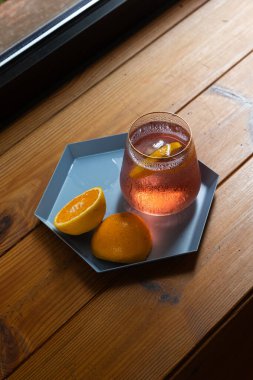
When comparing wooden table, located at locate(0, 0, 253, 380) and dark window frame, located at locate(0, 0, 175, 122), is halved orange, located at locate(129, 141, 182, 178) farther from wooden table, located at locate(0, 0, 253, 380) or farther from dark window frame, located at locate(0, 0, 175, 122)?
dark window frame, located at locate(0, 0, 175, 122)

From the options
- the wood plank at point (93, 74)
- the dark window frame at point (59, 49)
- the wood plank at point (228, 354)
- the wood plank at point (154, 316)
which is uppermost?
the dark window frame at point (59, 49)

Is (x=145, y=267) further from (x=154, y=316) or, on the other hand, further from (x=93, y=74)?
(x=93, y=74)

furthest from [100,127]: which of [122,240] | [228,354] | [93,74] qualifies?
[228,354]

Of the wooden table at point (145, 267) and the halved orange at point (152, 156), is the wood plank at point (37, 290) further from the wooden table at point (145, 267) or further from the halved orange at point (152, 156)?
the halved orange at point (152, 156)

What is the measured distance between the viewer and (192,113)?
874mm

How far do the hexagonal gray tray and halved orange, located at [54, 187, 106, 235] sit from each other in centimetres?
2

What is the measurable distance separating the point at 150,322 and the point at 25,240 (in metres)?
0.22

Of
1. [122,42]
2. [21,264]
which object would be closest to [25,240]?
[21,264]

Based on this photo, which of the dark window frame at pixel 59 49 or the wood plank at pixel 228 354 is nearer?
the wood plank at pixel 228 354

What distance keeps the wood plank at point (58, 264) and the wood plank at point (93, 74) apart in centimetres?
18

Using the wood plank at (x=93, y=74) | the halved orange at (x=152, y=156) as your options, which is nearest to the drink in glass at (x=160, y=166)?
the halved orange at (x=152, y=156)

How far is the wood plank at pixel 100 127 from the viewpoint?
0.81 metres

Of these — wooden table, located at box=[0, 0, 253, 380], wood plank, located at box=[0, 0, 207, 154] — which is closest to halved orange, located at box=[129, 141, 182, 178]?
wooden table, located at box=[0, 0, 253, 380]

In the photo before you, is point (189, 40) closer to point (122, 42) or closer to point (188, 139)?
point (122, 42)
